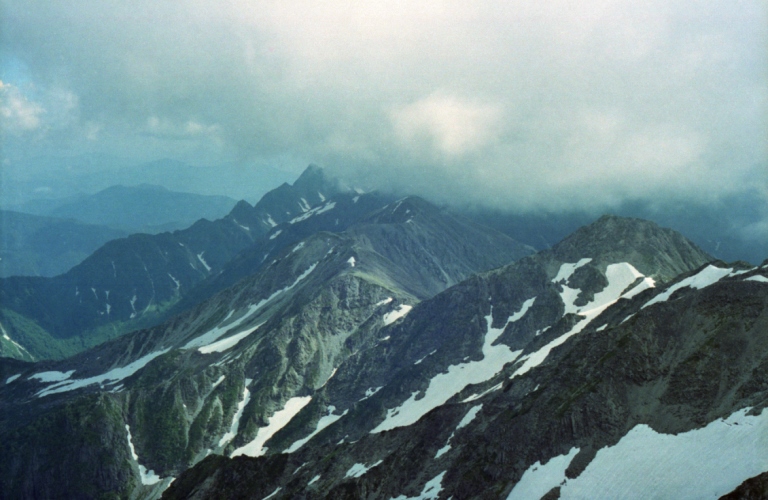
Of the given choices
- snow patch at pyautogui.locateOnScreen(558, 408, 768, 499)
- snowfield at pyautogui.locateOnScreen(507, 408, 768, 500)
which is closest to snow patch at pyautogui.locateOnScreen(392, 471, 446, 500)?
snowfield at pyautogui.locateOnScreen(507, 408, 768, 500)

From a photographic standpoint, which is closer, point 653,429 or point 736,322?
point 653,429

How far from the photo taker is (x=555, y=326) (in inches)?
7028

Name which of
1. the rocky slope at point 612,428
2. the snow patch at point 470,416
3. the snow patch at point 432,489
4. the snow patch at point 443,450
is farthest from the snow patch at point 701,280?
the snow patch at point 432,489

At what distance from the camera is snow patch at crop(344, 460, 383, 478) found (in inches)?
4621

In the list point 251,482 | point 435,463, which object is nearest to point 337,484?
point 435,463

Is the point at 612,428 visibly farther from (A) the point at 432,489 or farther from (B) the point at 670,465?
(A) the point at 432,489

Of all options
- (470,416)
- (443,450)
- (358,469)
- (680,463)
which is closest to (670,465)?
(680,463)

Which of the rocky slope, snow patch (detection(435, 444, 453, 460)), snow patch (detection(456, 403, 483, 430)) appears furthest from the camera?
snow patch (detection(456, 403, 483, 430))

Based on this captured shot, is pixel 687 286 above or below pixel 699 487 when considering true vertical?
above

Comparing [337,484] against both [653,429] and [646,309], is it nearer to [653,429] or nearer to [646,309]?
[653,429]

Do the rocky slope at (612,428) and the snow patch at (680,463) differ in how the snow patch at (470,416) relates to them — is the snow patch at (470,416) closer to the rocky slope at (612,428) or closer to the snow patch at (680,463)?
the rocky slope at (612,428)

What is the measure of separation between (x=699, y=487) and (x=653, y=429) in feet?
53.2

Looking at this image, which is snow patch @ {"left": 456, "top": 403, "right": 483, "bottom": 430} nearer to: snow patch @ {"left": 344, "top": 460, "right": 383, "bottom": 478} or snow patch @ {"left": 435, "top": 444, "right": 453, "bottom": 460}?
snow patch @ {"left": 435, "top": 444, "right": 453, "bottom": 460}

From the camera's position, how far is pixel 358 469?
120 meters
